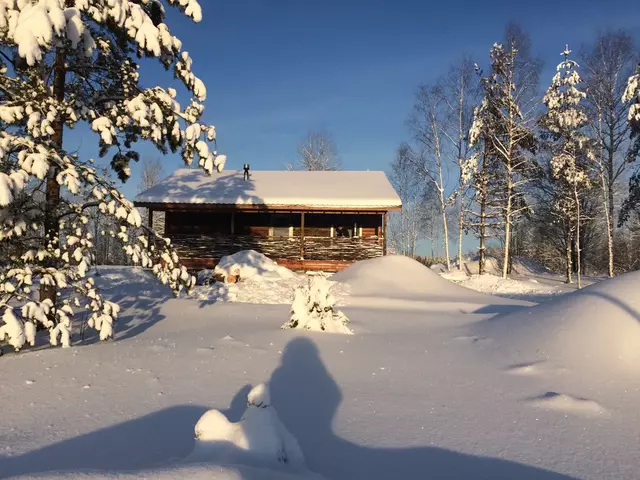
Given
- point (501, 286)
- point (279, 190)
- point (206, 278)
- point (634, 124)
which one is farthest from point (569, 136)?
point (206, 278)

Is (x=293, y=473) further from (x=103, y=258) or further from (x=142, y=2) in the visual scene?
(x=103, y=258)

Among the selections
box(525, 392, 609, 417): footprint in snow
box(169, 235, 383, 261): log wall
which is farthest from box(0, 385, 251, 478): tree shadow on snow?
box(169, 235, 383, 261): log wall

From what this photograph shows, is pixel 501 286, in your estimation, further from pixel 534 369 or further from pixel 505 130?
pixel 534 369

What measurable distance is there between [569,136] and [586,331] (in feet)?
72.5

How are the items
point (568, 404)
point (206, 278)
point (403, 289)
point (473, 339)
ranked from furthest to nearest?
point (206, 278)
point (403, 289)
point (473, 339)
point (568, 404)

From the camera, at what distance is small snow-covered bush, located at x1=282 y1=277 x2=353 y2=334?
282 inches

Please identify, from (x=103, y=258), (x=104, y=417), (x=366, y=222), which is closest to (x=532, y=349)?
(x=104, y=417)

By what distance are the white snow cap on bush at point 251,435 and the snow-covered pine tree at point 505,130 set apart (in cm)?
1985

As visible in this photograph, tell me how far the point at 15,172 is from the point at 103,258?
Result: 3466 centimetres

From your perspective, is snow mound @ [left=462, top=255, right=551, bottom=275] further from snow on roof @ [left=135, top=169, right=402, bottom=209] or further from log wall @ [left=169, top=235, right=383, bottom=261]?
log wall @ [left=169, top=235, right=383, bottom=261]

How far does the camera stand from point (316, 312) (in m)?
7.28

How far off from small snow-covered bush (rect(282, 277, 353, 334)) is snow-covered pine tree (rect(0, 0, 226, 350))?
5.89 feet

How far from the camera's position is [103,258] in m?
35.8

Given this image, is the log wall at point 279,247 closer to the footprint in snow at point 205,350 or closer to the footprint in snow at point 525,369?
the footprint in snow at point 205,350
